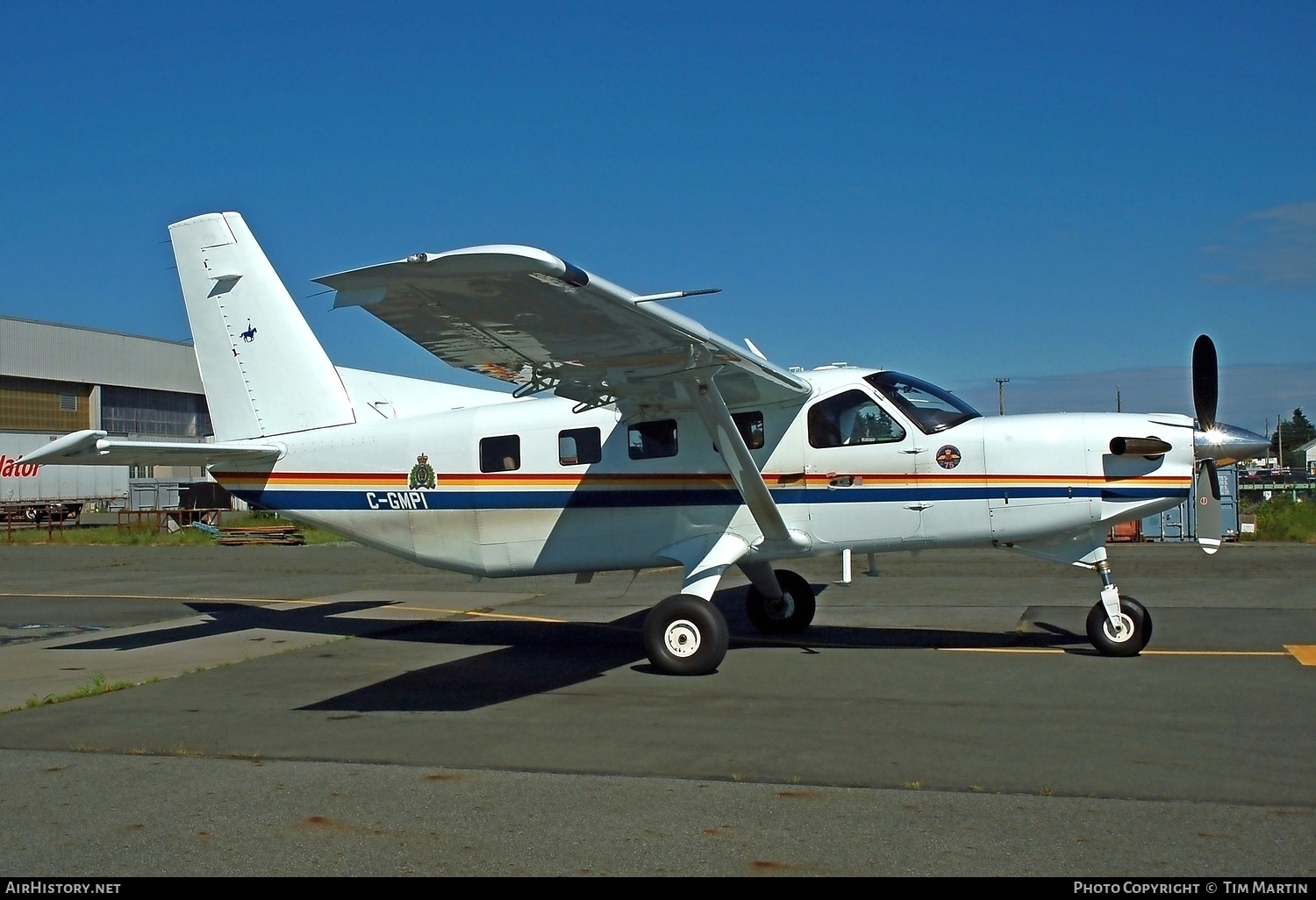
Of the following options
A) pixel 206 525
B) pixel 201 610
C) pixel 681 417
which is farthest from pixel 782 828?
pixel 206 525

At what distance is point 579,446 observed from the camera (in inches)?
450

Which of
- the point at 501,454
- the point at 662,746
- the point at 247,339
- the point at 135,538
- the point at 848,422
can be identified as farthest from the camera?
the point at 135,538

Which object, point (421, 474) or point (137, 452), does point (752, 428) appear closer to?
point (421, 474)

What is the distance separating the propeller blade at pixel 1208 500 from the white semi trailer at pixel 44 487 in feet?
167

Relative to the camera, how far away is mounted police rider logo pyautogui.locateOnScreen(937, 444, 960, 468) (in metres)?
10.4

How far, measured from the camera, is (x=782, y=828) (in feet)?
18.0

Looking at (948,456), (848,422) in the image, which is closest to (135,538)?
(848,422)

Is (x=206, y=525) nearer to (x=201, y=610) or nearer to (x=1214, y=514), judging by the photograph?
(x=201, y=610)

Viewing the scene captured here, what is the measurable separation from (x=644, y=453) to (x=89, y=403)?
62057mm

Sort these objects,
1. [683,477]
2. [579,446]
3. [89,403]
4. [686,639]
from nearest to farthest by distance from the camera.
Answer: [686,639] → [683,477] → [579,446] → [89,403]

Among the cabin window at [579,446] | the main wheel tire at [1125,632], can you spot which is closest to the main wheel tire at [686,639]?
the cabin window at [579,446]

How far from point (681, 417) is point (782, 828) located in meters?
6.00

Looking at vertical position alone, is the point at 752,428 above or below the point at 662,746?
above

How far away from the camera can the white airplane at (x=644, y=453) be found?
9.86 meters
